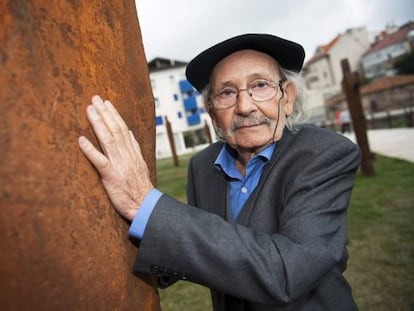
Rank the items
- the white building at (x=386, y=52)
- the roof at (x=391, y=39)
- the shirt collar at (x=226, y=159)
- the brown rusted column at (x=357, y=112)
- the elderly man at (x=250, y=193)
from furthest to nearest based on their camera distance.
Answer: the roof at (x=391, y=39)
the white building at (x=386, y=52)
the brown rusted column at (x=357, y=112)
the shirt collar at (x=226, y=159)
the elderly man at (x=250, y=193)

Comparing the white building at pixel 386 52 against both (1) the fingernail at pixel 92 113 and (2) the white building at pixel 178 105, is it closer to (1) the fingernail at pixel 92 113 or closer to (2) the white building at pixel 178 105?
(2) the white building at pixel 178 105

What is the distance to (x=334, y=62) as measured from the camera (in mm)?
63250

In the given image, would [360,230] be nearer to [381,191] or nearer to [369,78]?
[381,191]

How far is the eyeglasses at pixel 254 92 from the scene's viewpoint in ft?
6.30

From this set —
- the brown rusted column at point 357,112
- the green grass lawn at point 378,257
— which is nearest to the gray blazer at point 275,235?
the green grass lawn at point 378,257

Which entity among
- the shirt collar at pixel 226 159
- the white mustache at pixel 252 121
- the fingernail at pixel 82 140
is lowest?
the shirt collar at pixel 226 159

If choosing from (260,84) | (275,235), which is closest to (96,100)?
(275,235)

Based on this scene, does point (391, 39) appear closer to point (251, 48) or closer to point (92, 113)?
point (251, 48)

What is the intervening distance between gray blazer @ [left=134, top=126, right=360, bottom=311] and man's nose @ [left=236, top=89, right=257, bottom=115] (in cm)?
23

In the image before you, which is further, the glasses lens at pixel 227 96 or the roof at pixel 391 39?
the roof at pixel 391 39

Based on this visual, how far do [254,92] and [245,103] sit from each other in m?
0.09

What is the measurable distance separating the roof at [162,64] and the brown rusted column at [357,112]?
4418 centimetres

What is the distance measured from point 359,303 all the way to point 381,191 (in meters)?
4.34

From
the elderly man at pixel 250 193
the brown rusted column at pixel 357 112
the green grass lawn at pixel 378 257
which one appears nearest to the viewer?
the elderly man at pixel 250 193
